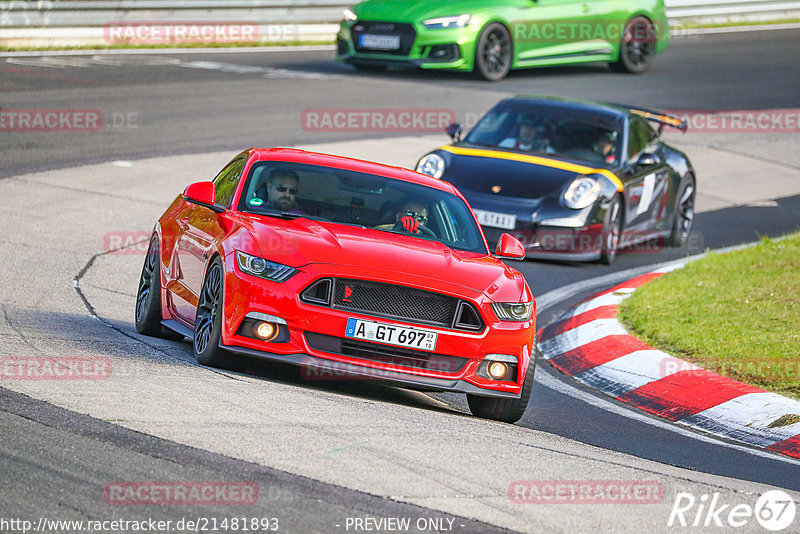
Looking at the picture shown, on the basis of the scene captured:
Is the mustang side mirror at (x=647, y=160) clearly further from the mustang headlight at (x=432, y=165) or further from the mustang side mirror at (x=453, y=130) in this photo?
the mustang headlight at (x=432, y=165)

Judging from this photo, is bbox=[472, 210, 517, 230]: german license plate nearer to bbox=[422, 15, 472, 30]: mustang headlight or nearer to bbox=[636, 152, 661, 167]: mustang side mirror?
bbox=[636, 152, 661, 167]: mustang side mirror

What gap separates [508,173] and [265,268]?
6150 millimetres

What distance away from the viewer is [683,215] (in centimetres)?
1490

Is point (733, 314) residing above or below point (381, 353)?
below

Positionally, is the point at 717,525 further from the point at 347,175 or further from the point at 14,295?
the point at 14,295

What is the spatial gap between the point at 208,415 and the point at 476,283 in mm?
1995

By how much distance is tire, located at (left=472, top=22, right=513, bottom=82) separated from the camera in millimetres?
21788

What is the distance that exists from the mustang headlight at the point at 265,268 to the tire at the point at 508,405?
1.42m

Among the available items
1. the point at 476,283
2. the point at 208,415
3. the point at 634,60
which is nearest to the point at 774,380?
the point at 476,283

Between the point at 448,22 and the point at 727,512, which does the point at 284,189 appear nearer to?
the point at 727,512

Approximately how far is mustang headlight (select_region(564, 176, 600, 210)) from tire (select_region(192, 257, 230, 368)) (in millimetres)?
5768

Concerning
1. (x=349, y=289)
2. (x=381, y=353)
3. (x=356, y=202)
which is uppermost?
(x=356, y=202)

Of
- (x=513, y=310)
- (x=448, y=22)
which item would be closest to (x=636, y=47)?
(x=448, y=22)

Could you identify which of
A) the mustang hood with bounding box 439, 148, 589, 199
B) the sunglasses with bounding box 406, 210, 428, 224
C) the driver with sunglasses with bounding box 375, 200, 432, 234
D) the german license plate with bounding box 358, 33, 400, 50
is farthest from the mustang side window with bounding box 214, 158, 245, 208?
the german license plate with bounding box 358, 33, 400, 50
